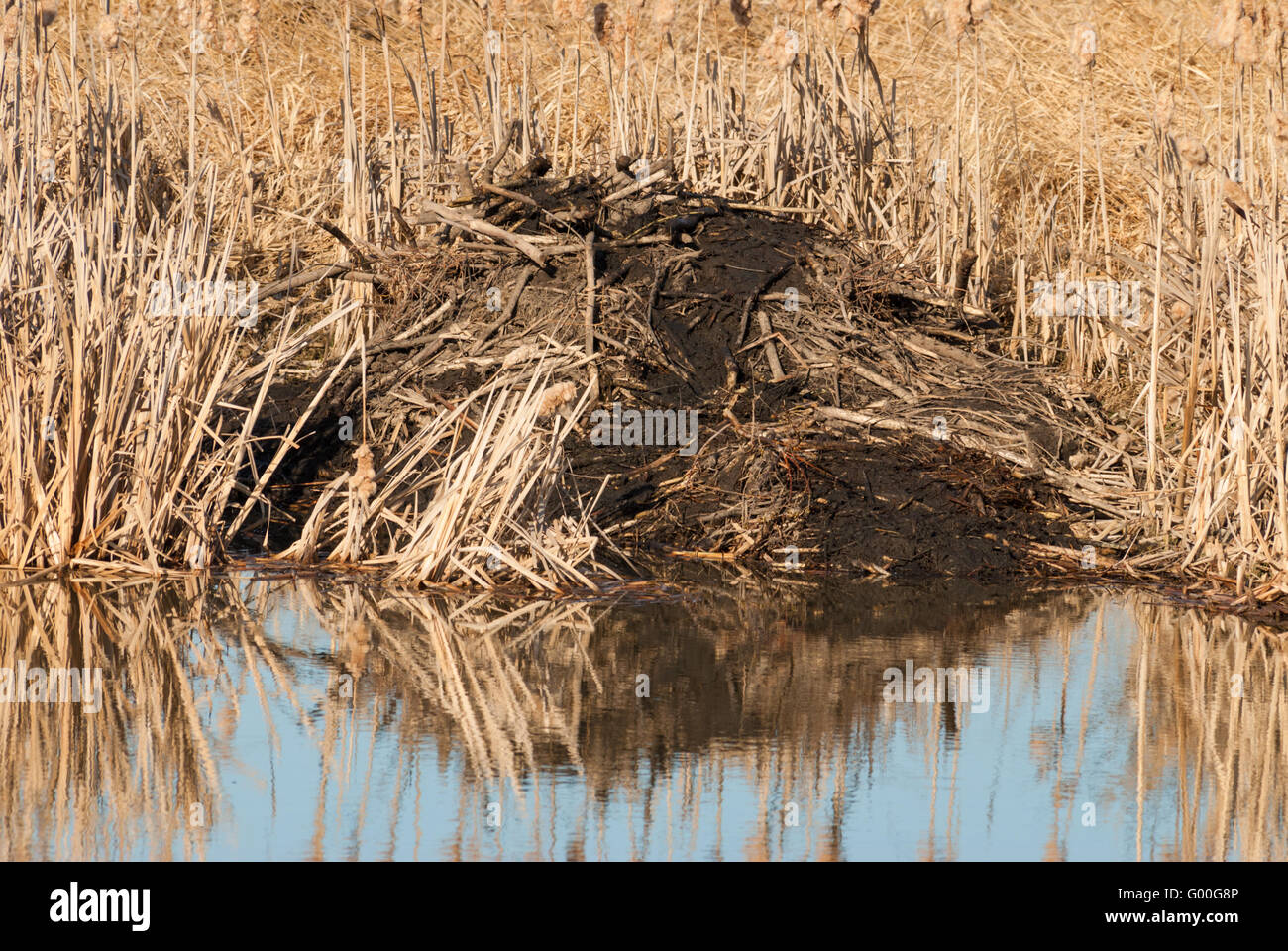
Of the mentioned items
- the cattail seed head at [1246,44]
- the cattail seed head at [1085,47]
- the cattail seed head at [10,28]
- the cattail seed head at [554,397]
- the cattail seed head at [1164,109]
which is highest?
the cattail seed head at [1085,47]

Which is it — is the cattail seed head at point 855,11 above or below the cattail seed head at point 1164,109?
above

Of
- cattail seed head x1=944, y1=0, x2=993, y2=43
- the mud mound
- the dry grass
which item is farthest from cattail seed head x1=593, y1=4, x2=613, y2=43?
cattail seed head x1=944, y1=0, x2=993, y2=43

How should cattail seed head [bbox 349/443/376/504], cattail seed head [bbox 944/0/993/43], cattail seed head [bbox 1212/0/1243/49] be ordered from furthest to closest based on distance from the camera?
cattail seed head [bbox 944/0/993/43] → cattail seed head [bbox 1212/0/1243/49] → cattail seed head [bbox 349/443/376/504]

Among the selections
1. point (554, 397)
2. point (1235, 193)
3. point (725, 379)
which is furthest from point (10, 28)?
point (1235, 193)

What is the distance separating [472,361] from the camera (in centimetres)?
795

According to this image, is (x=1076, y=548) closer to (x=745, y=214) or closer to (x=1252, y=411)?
(x=1252, y=411)

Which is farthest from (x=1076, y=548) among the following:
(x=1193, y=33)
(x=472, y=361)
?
(x=1193, y=33)

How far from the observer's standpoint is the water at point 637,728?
3.83 meters

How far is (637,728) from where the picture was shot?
463 centimetres

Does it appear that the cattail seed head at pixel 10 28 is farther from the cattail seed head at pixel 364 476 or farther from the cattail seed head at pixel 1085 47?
the cattail seed head at pixel 1085 47

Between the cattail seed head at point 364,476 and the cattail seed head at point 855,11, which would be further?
the cattail seed head at point 855,11

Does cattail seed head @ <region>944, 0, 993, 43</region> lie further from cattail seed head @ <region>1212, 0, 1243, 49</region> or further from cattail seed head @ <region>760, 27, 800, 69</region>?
cattail seed head @ <region>1212, 0, 1243, 49</region>

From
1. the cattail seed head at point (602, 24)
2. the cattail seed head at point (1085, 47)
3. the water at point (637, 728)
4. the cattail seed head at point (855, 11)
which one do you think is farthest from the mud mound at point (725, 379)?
the cattail seed head at point (1085, 47)

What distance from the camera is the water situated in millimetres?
3830
